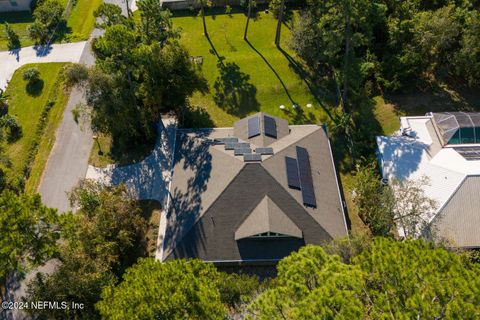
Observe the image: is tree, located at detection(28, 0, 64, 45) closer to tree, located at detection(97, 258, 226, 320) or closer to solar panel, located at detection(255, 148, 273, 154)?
solar panel, located at detection(255, 148, 273, 154)

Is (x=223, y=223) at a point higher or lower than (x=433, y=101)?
lower

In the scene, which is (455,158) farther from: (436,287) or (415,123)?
(436,287)

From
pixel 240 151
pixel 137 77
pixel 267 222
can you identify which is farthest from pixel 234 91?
pixel 267 222

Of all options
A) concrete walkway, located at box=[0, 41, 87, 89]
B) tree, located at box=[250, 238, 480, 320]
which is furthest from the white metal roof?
concrete walkway, located at box=[0, 41, 87, 89]

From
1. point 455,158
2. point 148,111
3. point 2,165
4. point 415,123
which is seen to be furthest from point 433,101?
point 2,165

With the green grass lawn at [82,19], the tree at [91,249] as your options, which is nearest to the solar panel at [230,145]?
the tree at [91,249]

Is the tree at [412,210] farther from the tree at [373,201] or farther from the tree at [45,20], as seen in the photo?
the tree at [45,20]
